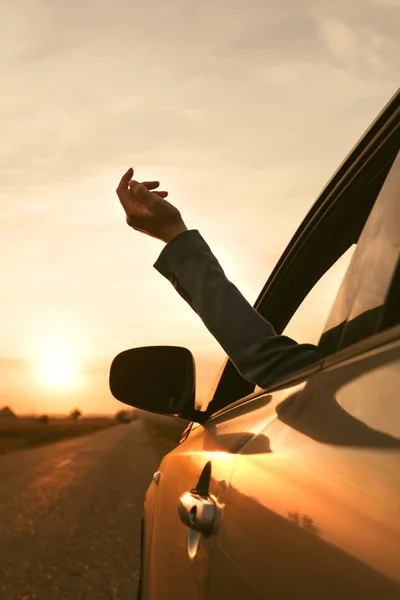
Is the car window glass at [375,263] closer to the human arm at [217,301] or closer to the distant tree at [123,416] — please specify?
the human arm at [217,301]

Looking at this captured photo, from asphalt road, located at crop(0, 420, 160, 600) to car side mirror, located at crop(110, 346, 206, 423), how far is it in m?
4.08

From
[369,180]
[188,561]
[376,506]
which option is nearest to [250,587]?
[376,506]

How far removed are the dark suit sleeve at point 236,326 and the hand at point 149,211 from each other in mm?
170

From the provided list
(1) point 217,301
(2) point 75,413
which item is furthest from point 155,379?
(2) point 75,413

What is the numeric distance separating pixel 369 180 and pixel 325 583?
115 centimetres

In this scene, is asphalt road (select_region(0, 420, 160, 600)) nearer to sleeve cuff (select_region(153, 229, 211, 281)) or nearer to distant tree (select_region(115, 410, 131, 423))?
sleeve cuff (select_region(153, 229, 211, 281))

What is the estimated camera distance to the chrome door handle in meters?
1.81

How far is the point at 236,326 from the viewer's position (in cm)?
193

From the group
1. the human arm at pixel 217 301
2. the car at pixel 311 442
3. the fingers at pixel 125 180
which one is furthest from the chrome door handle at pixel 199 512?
the fingers at pixel 125 180

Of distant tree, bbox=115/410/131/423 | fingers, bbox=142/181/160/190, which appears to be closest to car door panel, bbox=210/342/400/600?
fingers, bbox=142/181/160/190

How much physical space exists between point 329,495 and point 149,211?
1.32m

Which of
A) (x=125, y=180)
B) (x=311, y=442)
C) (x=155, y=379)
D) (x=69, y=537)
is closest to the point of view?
(x=311, y=442)

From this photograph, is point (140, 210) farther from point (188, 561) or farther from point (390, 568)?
point (390, 568)

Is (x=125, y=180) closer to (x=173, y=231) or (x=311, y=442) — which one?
(x=173, y=231)
